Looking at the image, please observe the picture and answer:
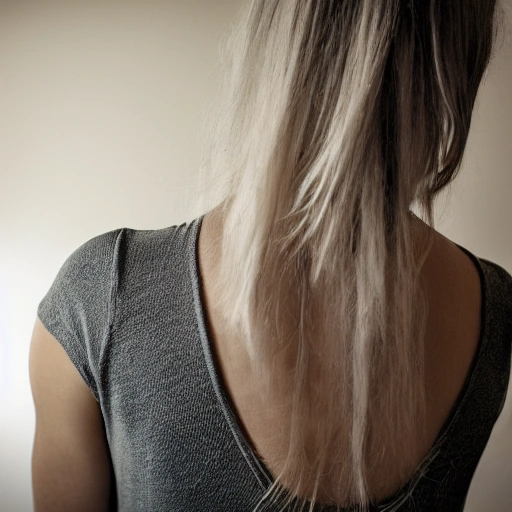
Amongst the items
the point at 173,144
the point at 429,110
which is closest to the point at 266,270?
the point at 429,110

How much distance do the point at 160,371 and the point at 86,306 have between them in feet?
0.32

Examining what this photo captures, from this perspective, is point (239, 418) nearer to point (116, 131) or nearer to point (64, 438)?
point (64, 438)

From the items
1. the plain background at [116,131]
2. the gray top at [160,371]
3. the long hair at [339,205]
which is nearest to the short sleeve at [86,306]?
the gray top at [160,371]

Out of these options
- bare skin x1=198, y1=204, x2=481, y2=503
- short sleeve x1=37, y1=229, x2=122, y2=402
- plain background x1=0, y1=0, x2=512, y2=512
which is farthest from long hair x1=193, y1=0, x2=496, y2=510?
plain background x1=0, y1=0, x2=512, y2=512

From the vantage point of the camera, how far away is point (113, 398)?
0.44 metres

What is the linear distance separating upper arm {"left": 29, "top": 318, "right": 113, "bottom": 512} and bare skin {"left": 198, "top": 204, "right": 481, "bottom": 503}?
0.17 metres

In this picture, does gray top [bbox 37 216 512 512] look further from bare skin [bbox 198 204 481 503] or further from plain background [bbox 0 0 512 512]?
plain background [bbox 0 0 512 512]

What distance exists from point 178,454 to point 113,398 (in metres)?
0.09

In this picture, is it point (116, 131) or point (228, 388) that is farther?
point (116, 131)

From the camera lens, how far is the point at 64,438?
1.63 ft

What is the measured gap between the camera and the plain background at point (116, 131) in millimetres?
886

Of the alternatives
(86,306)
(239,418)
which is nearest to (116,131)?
(86,306)

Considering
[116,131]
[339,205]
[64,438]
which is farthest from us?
[116,131]

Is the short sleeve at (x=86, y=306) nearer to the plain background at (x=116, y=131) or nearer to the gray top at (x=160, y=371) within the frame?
the gray top at (x=160, y=371)
